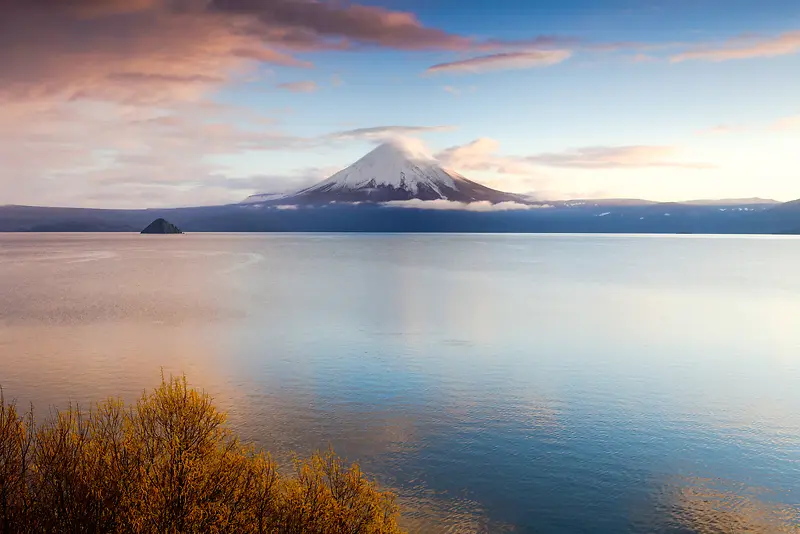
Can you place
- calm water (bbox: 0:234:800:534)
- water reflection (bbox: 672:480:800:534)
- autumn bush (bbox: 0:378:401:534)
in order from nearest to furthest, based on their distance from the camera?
autumn bush (bbox: 0:378:401:534)
water reflection (bbox: 672:480:800:534)
calm water (bbox: 0:234:800:534)

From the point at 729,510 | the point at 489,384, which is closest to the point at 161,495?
the point at 729,510

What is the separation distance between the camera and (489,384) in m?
50.1

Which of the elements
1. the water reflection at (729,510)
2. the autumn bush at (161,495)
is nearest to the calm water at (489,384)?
the water reflection at (729,510)

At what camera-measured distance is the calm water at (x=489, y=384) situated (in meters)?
29.5

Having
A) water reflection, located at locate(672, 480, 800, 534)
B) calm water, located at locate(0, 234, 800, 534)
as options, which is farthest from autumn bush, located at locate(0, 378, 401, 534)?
water reflection, located at locate(672, 480, 800, 534)

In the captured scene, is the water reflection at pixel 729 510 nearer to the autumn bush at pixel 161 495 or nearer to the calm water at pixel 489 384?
the calm water at pixel 489 384

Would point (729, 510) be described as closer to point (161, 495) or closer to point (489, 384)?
point (489, 384)

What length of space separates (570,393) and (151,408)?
102ft

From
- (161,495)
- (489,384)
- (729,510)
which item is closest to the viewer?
(161,495)

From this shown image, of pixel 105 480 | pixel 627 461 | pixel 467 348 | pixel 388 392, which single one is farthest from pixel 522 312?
pixel 105 480

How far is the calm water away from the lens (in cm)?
2947

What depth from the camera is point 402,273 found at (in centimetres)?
17250

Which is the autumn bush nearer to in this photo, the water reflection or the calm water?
the calm water

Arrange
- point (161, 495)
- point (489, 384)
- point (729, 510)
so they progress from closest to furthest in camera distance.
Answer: point (161, 495)
point (729, 510)
point (489, 384)
